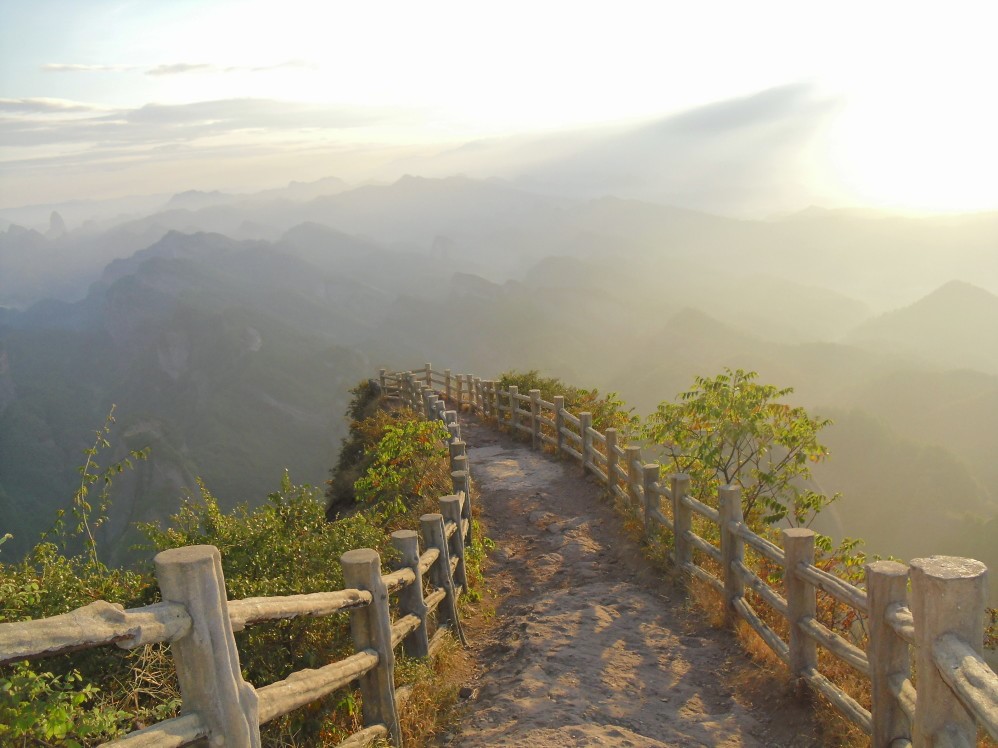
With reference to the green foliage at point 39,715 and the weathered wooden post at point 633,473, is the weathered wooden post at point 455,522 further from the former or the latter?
the green foliage at point 39,715

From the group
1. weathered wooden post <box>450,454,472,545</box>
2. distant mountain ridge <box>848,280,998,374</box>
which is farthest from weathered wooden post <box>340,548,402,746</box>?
distant mountain ridge <box>848,280,998,374</box>

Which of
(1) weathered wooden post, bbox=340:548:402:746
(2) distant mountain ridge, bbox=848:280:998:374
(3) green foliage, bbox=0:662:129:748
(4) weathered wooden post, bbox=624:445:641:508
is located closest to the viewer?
(3) green foliage, bbox=0:662:129:748

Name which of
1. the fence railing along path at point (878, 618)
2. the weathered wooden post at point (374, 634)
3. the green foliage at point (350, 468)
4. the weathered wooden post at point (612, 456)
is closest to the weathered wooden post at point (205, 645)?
the weathered wooden post at point (374, 634)

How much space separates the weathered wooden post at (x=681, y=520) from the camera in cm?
770

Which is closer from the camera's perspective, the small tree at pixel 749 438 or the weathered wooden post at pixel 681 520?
the weathered wooden post at pixel 681 520

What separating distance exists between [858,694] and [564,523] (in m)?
6.04

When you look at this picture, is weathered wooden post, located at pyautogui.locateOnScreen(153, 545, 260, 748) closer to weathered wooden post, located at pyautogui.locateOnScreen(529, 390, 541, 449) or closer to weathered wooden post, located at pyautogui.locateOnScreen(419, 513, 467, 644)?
weathered wooden post, located at pyautogui.locateOnScreen(419, 513, 467, 644)

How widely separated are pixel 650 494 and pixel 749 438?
2.10 m

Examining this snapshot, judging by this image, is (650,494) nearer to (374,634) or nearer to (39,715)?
(374,634)

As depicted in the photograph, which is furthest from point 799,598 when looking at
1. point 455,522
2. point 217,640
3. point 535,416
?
point 535,416

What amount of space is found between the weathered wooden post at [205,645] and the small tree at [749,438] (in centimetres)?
778

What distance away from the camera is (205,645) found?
2600 millimetres

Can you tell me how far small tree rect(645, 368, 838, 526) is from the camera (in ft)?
30.6

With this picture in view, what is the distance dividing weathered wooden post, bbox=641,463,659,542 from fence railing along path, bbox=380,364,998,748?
1 cm
